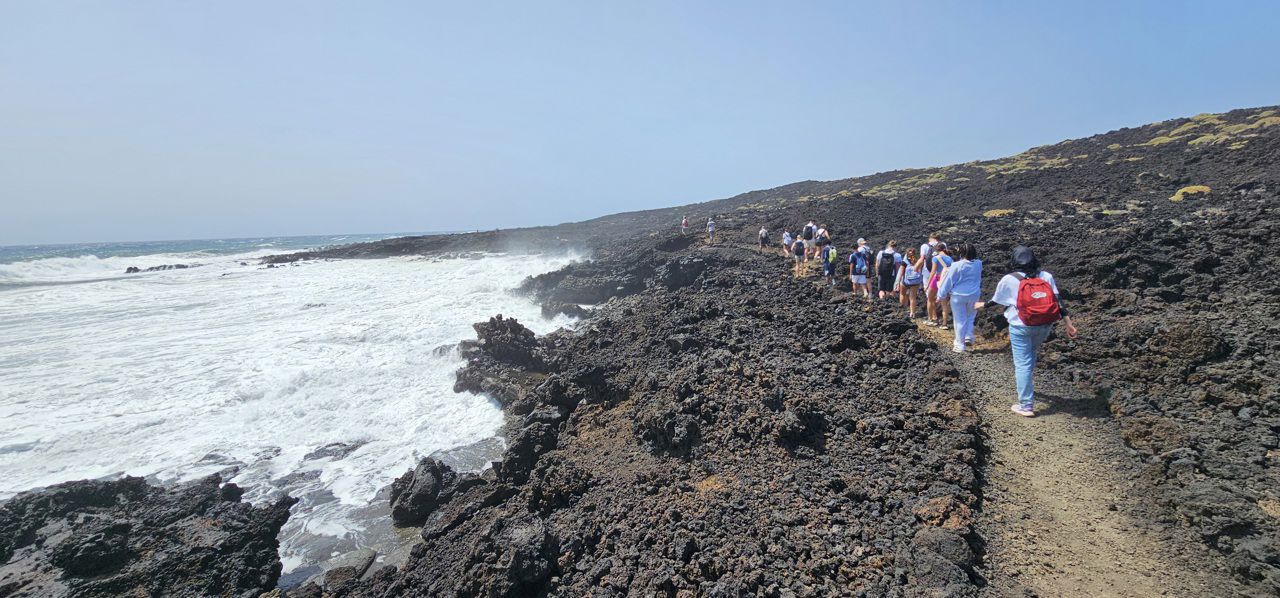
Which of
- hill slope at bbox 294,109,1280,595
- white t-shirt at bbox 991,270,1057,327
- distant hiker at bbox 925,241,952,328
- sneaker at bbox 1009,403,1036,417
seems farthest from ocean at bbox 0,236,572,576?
distant hiker at bbox 925,241,952,328

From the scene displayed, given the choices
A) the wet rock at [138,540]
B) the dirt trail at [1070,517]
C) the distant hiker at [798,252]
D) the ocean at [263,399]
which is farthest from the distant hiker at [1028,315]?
the distant hiker at [798,252]

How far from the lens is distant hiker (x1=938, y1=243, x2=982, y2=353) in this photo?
6270 mm

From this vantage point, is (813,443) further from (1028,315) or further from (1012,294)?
(1012,294)

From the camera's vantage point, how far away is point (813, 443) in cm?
468

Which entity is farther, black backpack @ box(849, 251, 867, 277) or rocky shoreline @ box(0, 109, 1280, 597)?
black backpack @ box(849, 251, 867, 277)

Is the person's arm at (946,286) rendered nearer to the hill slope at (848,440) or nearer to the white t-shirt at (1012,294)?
the hill slope at (848,440)

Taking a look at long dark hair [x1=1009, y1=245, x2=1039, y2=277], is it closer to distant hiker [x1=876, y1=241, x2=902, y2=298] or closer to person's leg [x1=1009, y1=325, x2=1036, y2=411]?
person's leg [x1=1009, y1=325, x2=1036, y2=411]

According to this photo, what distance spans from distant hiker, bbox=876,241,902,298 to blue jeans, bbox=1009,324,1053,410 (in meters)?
4.93

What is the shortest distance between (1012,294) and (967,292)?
1575mm

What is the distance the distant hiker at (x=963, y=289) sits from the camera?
20.6 feet

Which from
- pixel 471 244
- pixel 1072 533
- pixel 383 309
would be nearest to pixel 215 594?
pixel 1072 533

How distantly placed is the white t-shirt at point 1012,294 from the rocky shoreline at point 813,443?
0.90 meters

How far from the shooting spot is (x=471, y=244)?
4553 centimetres

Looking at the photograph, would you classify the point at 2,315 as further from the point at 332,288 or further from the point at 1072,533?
the point at 1072,533
